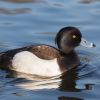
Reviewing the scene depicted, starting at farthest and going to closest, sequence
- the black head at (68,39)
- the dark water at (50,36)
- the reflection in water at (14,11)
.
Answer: the reflection in water at (14,11) < the black head at (68,39) < the dark water at (50,36)

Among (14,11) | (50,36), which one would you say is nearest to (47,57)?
(50,36)

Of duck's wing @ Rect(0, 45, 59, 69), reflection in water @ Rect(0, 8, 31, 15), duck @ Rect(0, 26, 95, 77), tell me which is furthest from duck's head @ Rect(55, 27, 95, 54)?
reflection in water @ Rect(0, 8, 31, 15)

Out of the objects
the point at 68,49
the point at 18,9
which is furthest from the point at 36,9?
the point at 68,49

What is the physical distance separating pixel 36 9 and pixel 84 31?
168 centimetres

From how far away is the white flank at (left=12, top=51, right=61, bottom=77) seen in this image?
10258 millimetres

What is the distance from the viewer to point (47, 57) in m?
10.3

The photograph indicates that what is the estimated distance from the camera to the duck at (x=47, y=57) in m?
10.3

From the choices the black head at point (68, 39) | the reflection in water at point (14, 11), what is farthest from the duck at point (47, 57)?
the reflection in water at point (14, 11)

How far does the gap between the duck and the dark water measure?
0.19 meters

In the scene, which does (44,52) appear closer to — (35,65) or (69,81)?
(35,65)

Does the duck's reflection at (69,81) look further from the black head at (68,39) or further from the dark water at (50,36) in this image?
the black head at (68,39)

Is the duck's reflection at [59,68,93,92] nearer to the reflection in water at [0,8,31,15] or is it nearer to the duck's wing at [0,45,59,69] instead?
the duck's wing at [0,45,59,69]

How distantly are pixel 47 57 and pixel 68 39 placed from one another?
0.61m

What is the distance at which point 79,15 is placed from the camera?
13.1 meters
